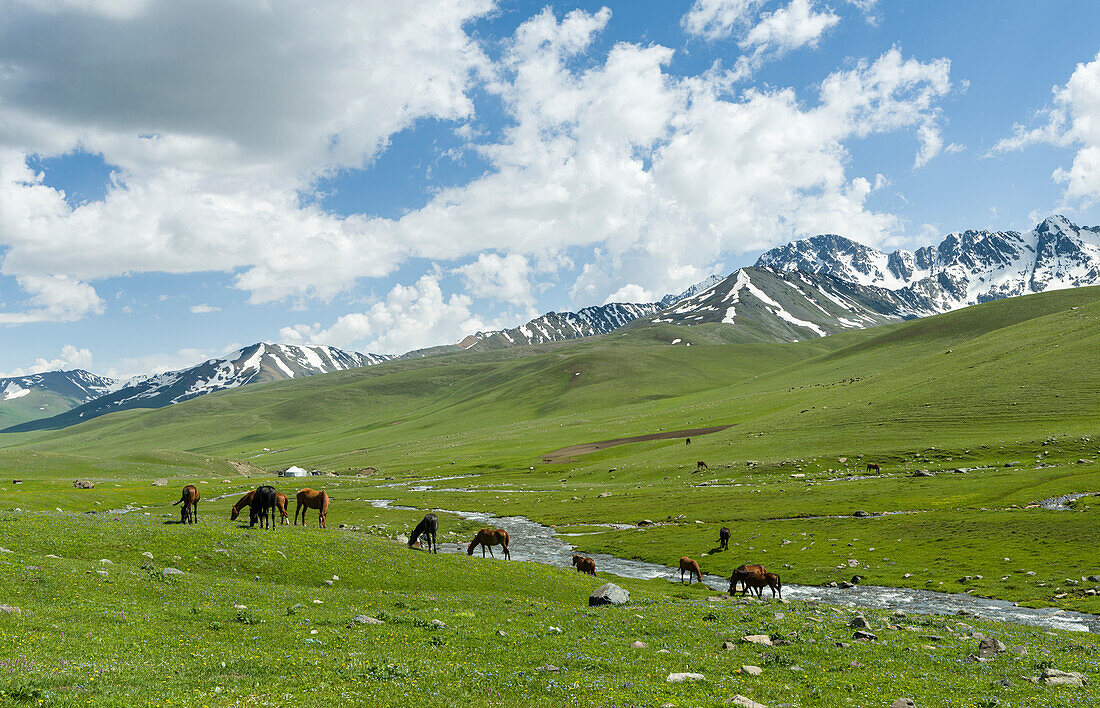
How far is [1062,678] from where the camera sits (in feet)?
55.9

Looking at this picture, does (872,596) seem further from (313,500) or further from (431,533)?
(313,500)

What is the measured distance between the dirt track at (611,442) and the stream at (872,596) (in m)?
72.9

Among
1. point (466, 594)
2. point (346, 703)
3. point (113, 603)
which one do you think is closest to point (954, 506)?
point (466, 594)

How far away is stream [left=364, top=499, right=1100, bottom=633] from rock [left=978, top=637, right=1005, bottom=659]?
1254 centimetres

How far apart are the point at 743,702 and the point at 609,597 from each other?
51.0ft

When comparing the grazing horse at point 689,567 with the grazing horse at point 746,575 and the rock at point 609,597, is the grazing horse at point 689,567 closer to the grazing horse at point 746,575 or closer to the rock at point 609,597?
the grazing horse at point 746,575

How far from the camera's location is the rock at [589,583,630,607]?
29.2 m

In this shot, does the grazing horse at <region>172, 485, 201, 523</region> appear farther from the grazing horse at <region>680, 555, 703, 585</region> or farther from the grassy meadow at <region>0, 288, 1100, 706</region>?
the grazing horse at <region>680, 555, 703, 585</region>

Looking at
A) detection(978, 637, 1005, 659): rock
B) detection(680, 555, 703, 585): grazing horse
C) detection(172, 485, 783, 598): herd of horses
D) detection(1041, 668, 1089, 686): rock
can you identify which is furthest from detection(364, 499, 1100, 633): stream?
detection(1041, 668, 1089, 686): rock

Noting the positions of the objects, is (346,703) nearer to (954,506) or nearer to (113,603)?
(113,603)

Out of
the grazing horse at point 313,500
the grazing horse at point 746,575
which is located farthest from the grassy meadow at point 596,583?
the grazing horse at point 313,500

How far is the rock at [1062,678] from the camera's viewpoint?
16.8 meters

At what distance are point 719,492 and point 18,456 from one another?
147216 millimetres

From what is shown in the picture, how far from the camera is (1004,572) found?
38656 mm
